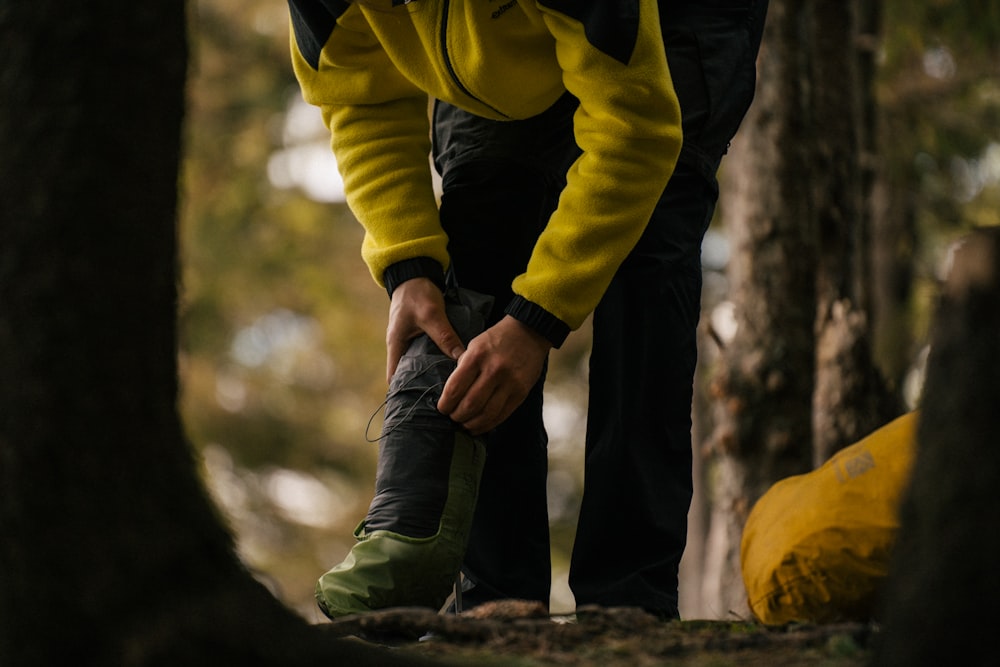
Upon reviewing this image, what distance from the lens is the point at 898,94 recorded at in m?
8.22

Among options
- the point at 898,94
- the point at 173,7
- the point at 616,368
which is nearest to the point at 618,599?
the point at 616,368

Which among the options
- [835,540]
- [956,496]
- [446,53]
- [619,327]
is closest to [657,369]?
[619,327]

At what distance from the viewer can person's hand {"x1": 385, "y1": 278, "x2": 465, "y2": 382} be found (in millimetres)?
2363

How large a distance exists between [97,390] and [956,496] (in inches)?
35.3

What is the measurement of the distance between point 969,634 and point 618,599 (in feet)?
4.52

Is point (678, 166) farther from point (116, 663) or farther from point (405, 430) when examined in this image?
point (116, 663)

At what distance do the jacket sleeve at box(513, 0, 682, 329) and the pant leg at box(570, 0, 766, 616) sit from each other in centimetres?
27

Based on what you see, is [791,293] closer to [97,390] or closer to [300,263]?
[97,390]

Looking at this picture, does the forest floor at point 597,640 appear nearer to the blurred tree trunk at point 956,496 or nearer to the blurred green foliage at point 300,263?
the blurred tree trunk at point 956,496

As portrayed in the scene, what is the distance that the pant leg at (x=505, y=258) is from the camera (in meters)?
2.69

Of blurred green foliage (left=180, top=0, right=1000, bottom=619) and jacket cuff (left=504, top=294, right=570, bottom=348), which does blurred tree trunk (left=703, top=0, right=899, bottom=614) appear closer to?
jacket cuff (left=504, top=294, right=570, bottom=348)

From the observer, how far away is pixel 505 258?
9.00 feet

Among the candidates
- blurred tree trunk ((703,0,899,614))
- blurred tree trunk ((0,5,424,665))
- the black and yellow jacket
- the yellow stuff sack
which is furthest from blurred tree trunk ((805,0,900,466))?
blurred tree trunk ((0,5,424,665))

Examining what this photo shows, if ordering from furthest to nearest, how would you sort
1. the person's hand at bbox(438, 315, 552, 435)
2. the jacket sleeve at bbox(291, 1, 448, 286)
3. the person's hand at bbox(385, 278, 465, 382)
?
1. the jacket sleeve at bbox(291, 1, 448, 286)
2. the person's hand at bbox(385, 278, 465, 382)
3. the person's hand at bbox(438, 315, 552, 435)
